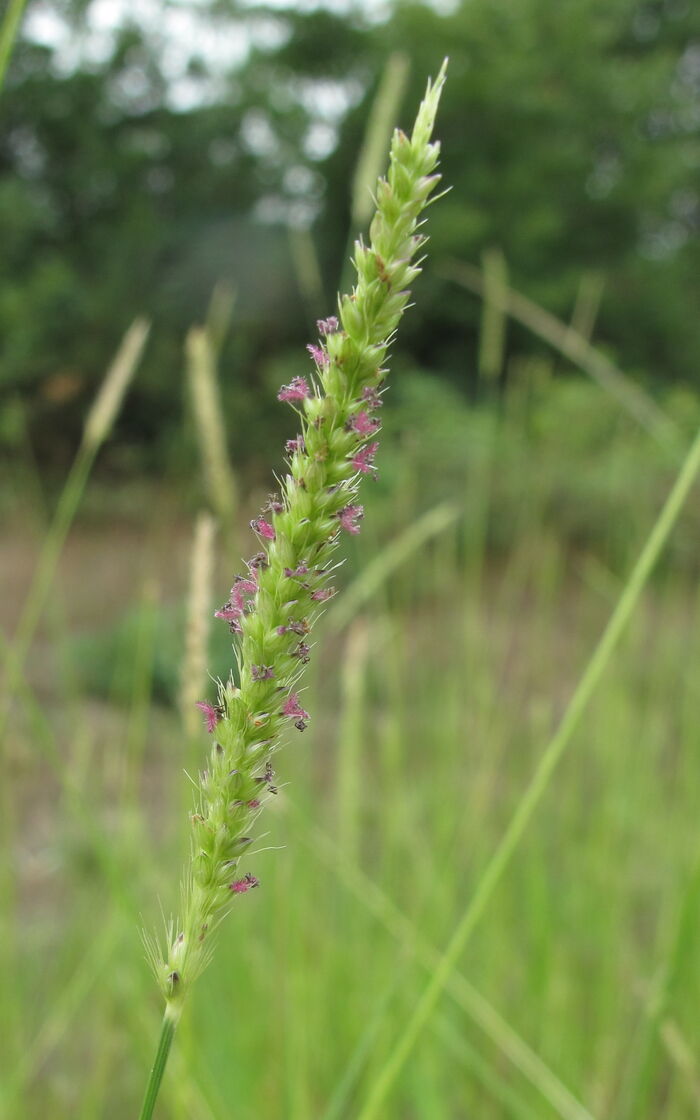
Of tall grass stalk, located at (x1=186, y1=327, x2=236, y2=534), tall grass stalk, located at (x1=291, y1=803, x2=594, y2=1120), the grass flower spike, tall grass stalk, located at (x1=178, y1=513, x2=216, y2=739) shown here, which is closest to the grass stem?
the grass flower spike

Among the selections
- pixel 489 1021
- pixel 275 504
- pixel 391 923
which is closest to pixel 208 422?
pixel 391 923

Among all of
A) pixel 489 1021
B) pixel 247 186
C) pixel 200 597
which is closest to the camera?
pixel 200 597

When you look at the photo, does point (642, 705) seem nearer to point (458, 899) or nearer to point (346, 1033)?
point (458, 899)

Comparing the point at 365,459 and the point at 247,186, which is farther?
the point at 247,186

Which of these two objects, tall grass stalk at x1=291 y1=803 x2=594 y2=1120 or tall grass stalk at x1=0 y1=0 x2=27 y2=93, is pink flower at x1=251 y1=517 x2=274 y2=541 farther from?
tall grass stalk at x1=291 y1=803 x2=594 y2=1120

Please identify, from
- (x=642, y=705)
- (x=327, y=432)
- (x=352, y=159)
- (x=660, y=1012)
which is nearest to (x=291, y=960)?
(x=660, y=1012)

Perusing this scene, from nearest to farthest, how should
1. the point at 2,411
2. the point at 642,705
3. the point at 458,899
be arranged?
the point at 458,899, the point at 642,705, the point at 2,411

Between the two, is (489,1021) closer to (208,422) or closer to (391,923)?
(391,923)
